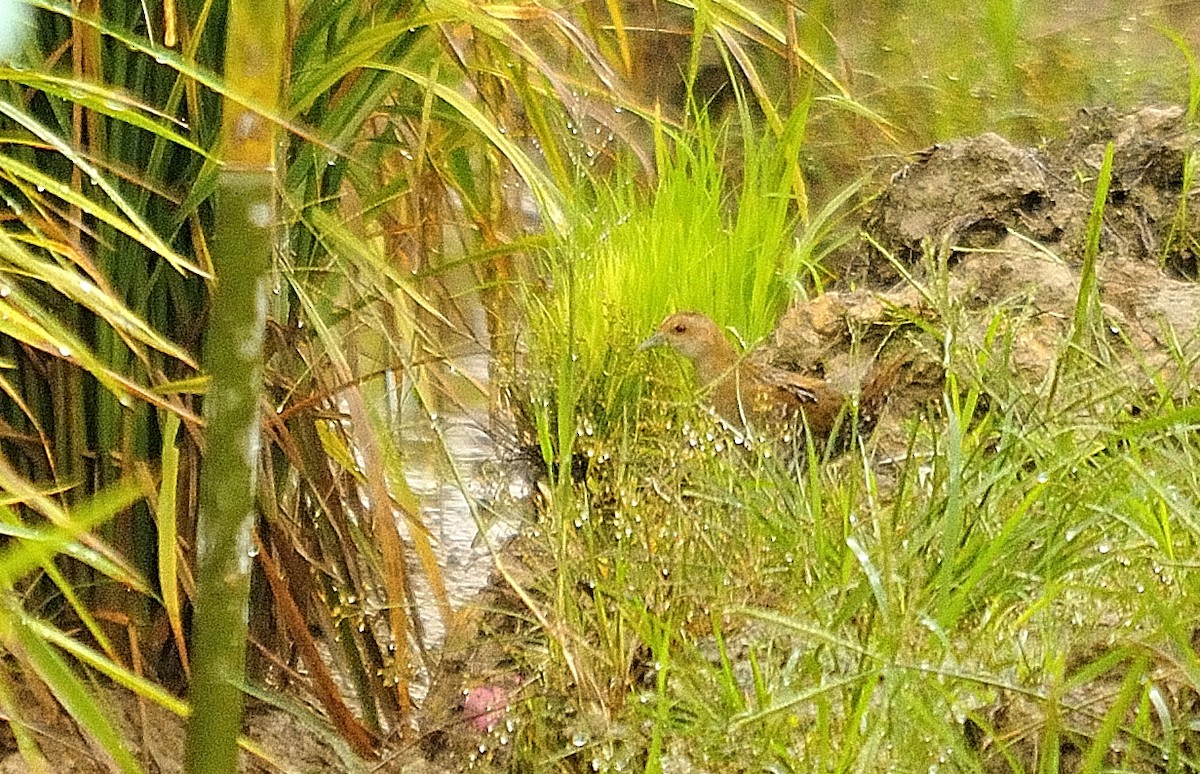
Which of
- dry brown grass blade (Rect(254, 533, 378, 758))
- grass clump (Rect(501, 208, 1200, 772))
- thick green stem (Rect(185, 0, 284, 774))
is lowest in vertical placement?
dry brown grass blade (Rect(254, 533, 378, 758))

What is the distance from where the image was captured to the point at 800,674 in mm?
1031

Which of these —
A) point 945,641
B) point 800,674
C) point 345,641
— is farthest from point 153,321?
Answer: point 945,641

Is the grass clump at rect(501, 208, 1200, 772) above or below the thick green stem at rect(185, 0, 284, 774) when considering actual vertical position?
below

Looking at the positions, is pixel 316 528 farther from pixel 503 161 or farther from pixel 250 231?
pixel 250 231

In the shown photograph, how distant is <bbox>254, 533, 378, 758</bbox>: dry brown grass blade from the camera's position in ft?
4.31

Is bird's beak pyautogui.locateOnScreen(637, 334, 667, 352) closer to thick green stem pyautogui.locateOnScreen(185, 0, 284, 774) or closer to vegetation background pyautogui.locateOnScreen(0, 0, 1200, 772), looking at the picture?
vegetation background pyautogui.locateOnScreen(0, 0, 1200, 772)

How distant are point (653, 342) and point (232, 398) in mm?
1013

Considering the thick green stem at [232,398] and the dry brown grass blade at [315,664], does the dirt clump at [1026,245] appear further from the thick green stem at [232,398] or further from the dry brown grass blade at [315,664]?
the thick green stem at [232,398]

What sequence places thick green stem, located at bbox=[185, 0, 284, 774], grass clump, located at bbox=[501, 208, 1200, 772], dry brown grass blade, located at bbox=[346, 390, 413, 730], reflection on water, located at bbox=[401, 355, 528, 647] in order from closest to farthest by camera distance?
thick green stem, located at bbox=[185, 0, 284, 774]
grass clump, located at bbox=[501, 208, 1200, 772]
dry brown grass blade, located at bbox=[346, 390, 413, 730]
reflection on water, located at bbox=[401, 355, 528, 647]

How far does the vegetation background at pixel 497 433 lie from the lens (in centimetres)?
90

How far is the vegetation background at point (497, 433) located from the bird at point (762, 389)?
Result: 0.05 m

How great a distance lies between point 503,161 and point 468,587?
1.72 ft

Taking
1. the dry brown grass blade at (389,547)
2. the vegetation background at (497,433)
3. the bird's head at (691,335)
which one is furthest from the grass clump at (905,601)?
the bird's head at (691,335)

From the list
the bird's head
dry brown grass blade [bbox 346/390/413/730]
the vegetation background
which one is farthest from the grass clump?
the bird's head
